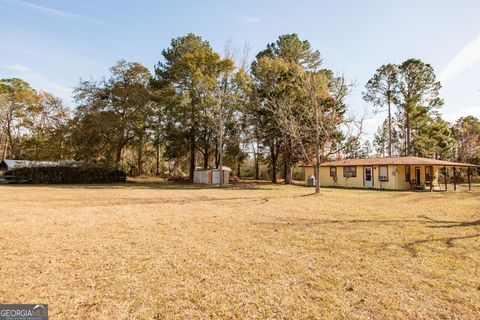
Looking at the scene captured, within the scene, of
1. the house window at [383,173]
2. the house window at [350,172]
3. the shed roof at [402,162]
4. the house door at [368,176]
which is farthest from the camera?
the house window at [350,172]

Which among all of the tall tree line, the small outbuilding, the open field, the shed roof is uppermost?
the tall tree line

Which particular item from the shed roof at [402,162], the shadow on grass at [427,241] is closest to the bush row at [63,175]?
the shed roof at [402,162]

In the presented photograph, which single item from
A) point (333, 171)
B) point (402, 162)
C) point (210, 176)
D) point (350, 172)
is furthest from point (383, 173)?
point (210, 176)

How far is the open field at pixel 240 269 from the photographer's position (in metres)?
3.23

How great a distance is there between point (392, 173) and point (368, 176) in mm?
2219

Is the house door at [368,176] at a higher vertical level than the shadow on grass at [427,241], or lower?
higher

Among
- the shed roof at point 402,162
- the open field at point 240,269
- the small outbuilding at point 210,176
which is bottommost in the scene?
the open field at point 240,269

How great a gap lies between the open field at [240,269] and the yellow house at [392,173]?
1615cm

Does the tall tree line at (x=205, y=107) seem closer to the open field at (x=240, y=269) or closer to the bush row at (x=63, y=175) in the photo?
the bush row at (x=63, y=175)

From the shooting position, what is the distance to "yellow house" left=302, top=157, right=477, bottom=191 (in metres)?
22.4

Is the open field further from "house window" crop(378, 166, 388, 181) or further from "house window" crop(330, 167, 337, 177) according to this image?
"house window" crop(330, 167, 337, 177)

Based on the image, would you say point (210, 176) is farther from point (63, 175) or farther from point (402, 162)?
point (402, 162)

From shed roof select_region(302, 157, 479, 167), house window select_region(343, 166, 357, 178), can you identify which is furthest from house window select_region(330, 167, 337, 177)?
house window select_region(343, 166, 357, 178)

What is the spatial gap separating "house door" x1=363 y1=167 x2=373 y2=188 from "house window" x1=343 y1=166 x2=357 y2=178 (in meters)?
0.98
